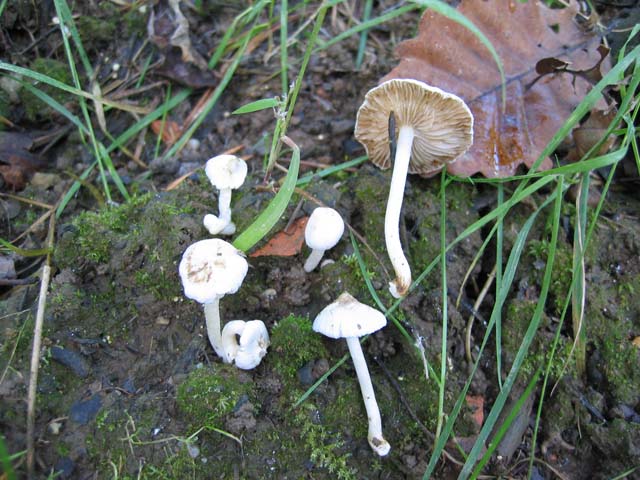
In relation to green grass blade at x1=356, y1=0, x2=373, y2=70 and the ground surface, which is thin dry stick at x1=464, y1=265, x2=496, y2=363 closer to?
the ground surface

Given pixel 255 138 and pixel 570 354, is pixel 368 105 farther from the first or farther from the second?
pixel 570 354

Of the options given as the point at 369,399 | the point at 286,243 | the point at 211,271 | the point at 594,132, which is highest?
the point at 594,132

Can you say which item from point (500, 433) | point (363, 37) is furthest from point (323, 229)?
point (363, 37)

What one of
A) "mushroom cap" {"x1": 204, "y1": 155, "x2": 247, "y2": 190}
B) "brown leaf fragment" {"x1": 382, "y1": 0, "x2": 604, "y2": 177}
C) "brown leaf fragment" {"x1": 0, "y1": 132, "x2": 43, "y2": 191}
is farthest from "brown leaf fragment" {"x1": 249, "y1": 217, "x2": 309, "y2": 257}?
"brown leaf fragment" {"x1": 0, "y1": 132, "x2": 43, "y2": 191}

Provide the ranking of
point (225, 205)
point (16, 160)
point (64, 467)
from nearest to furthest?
point (64, 467) → point (225, 205) → point (16, 160)

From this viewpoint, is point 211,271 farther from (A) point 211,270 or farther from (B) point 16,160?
(B) point 16,160

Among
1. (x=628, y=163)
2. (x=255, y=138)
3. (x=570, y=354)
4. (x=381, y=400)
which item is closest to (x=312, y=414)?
(x=381, y=400)

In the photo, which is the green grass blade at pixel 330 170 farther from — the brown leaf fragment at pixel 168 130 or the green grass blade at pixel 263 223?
the brown leaf fragment at pixel 168 130
